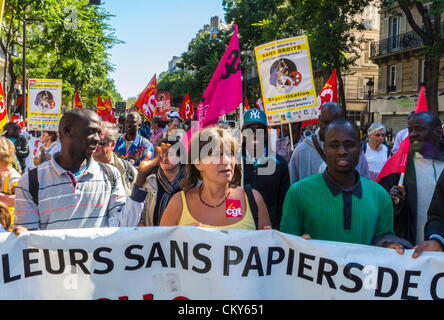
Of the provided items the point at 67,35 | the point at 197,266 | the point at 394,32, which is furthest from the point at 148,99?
the point at 394,32

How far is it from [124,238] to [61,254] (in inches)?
14.0

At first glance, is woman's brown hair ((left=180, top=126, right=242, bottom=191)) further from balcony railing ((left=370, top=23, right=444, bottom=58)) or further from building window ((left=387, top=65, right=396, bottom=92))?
building window ((left=387, top=65, right=396, bottom=92))

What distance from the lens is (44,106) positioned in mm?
9758

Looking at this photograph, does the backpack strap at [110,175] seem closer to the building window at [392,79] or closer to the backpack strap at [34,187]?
the backpack strap at [34,187]

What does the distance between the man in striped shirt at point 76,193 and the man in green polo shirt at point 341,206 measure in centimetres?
97

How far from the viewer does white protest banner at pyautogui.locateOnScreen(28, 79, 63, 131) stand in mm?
9633

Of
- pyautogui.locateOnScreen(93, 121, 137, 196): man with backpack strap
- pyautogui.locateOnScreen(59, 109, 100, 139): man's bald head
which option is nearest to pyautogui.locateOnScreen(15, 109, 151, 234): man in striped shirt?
pyautogui.locateOnScreen(59, 109, 100, 139): man's bald head

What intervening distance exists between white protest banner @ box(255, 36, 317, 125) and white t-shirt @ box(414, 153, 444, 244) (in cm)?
268

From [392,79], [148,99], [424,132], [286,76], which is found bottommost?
[424,132]

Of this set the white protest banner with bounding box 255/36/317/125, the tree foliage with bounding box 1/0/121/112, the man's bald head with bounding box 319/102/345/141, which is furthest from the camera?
the tree foliage with bounding box 1/0/121/112

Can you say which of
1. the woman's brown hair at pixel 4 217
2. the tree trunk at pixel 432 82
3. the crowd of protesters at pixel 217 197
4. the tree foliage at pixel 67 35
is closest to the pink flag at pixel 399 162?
the crowd of protesters at pixel 217 197

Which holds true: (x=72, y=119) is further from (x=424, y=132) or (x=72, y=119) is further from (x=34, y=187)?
(x=424, y=132)

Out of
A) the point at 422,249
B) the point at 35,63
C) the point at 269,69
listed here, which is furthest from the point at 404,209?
the point at 35,63

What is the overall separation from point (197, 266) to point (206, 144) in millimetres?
791
